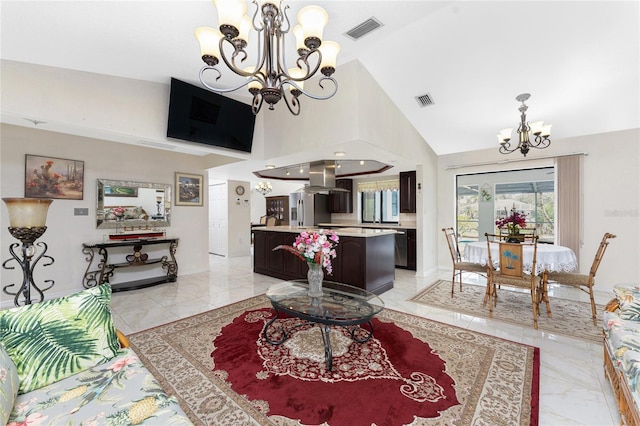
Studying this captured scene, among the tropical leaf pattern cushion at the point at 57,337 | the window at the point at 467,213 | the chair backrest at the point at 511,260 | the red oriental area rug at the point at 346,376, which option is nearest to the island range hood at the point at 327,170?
the window at the point at 467,213

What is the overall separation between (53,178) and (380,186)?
622cm

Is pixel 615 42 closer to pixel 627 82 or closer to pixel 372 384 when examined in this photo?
pixel 627 82

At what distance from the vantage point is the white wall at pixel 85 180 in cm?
349

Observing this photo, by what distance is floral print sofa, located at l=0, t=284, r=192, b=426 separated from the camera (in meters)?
1.06

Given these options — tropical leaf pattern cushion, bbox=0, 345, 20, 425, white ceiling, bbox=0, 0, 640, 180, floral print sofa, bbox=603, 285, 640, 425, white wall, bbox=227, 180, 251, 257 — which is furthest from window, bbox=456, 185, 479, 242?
tropical leaf pattern cushion, bbox=0, 345, 20, 425

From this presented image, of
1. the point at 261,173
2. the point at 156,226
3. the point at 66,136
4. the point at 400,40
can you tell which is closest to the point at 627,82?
the point at 400,40

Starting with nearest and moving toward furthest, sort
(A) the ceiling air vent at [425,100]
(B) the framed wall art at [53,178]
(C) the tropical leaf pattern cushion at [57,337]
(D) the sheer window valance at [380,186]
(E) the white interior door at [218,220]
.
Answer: (C) the tropical leaf pattern cushion at [57,337], (B) the framed wall art at [53,178], (A) the ceiling air vent at [425,100], (D) the sheer window valance at [380,186], (E) the white interior door at [218,220]

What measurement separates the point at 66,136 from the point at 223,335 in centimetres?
392

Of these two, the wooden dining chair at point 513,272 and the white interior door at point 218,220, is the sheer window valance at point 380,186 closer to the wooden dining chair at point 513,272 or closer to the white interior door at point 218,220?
the wooden dining chair at point 513,272

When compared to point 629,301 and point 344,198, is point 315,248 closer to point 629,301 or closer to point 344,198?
point 629,301

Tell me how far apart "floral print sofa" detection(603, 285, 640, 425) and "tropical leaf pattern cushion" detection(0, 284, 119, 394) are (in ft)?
9.11

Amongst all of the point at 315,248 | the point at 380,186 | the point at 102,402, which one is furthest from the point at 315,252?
the point at 380,186

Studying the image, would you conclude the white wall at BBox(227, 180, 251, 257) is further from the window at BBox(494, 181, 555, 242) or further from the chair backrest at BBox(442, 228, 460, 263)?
the window at BBox(494, 181, 555, 242)

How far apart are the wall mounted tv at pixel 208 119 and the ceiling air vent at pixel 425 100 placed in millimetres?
2619
